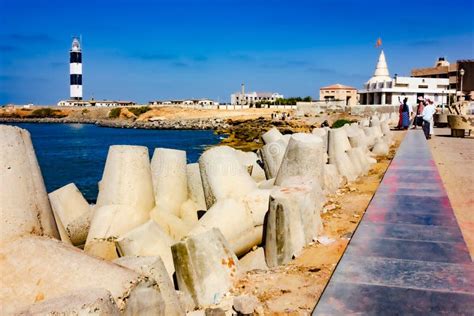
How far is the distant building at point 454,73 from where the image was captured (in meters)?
49.1

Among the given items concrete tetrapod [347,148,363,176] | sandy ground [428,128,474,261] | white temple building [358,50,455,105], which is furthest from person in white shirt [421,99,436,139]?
white temple building [358,50,455,105]

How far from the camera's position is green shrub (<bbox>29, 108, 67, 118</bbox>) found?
101m

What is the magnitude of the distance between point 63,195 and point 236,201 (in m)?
2.55

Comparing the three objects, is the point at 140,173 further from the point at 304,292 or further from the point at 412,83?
the point at 412,83

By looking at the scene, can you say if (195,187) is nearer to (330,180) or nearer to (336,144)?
(330,180)

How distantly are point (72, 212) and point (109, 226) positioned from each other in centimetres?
153

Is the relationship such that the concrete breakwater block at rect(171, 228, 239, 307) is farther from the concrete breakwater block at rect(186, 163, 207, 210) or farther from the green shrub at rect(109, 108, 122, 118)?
the green shrub at rect(109, 108, 122, 118)

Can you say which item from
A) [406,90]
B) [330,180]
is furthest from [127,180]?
[406,90]

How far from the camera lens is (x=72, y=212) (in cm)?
640

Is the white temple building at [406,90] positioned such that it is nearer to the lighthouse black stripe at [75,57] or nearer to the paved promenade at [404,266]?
the paved promenade at [404,266]

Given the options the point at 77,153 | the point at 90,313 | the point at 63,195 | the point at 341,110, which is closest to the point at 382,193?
the point at 90,313

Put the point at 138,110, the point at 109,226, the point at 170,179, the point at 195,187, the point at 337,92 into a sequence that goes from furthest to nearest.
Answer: the point at 138,110 → the point at 337,92 → the point at 195,187 → the point at 170,179 → the point at 109,226

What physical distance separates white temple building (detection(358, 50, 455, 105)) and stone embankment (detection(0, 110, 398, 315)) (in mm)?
42460

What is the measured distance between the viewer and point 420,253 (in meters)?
3.02
